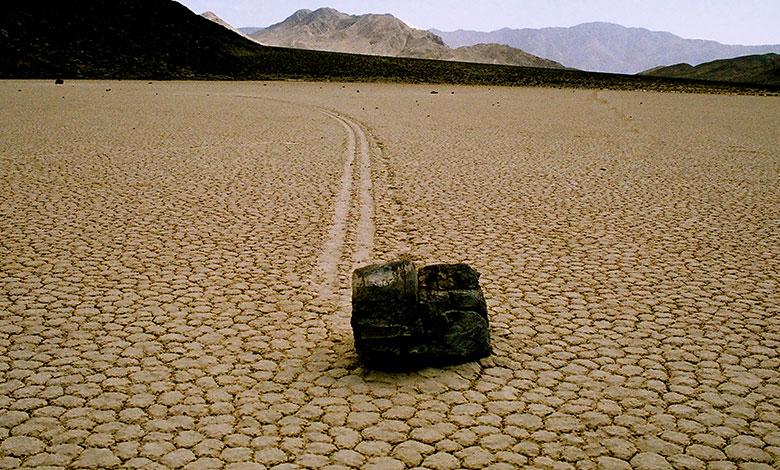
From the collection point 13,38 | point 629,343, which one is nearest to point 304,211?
point 629,343

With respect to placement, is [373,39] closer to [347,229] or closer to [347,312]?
[347,229]

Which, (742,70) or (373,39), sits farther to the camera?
(373,39)

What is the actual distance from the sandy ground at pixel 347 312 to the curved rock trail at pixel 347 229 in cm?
3

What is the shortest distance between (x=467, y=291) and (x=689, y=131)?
12455mm

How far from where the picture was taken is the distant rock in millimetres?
67863

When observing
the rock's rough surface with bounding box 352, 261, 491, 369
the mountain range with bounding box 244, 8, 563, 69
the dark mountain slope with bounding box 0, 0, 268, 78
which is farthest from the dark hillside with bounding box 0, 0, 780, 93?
the mountain range with bounding box 244, 8, 563, 69

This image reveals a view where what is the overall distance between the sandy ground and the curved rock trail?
0.03 m

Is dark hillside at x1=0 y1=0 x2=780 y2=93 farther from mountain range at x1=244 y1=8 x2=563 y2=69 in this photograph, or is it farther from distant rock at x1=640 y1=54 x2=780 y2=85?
mountain range at x1=244 y1=8 x2=563 y2=69

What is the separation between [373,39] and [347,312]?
5216 inches

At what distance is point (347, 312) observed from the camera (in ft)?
12.4

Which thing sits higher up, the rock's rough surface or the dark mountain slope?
the dark mountain slope

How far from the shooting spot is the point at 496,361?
10.3ft

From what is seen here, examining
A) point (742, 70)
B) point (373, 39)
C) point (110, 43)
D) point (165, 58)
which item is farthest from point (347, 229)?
point (373, 39)

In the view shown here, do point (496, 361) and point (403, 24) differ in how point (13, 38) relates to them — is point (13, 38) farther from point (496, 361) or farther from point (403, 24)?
point (403, 24)
